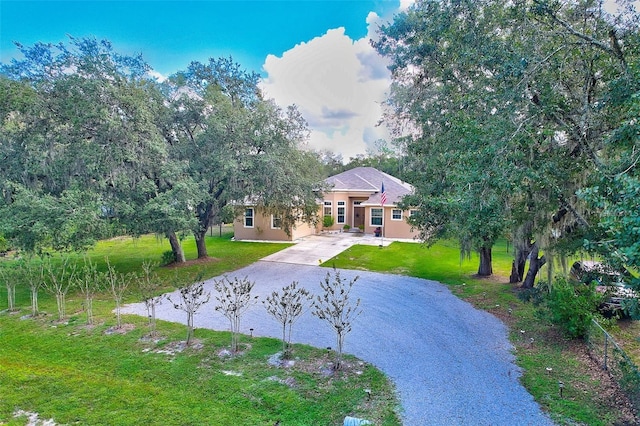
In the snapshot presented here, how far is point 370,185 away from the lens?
2336cm

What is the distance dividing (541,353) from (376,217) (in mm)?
16224

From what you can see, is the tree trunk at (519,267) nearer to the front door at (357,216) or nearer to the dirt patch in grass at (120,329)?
the dirt patch in grass at (120,329)

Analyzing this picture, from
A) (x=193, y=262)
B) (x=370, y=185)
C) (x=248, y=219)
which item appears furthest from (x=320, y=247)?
(x=370, y=185)

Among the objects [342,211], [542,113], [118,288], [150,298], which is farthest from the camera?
[342,211]

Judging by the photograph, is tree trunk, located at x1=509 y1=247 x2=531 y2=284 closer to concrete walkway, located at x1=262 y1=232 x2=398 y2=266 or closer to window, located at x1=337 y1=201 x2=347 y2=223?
concrete walkway, located at x1=262 y1=232 x2=398 y2=266

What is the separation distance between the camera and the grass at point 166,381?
4016mm

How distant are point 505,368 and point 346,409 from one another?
112 inches

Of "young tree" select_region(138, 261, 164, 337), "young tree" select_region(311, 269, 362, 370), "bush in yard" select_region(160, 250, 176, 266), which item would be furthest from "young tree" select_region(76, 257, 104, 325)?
"young tree" select_region(311, 269, 362, 370)

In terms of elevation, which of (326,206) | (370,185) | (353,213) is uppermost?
(370,185)

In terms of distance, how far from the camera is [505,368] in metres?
5.30

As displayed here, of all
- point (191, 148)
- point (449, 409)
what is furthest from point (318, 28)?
point (449, 409)

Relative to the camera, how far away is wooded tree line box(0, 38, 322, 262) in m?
8.38

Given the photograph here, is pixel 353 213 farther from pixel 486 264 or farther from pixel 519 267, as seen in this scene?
pixel 519 267

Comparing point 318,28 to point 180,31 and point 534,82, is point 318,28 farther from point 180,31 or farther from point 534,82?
point 534,82
